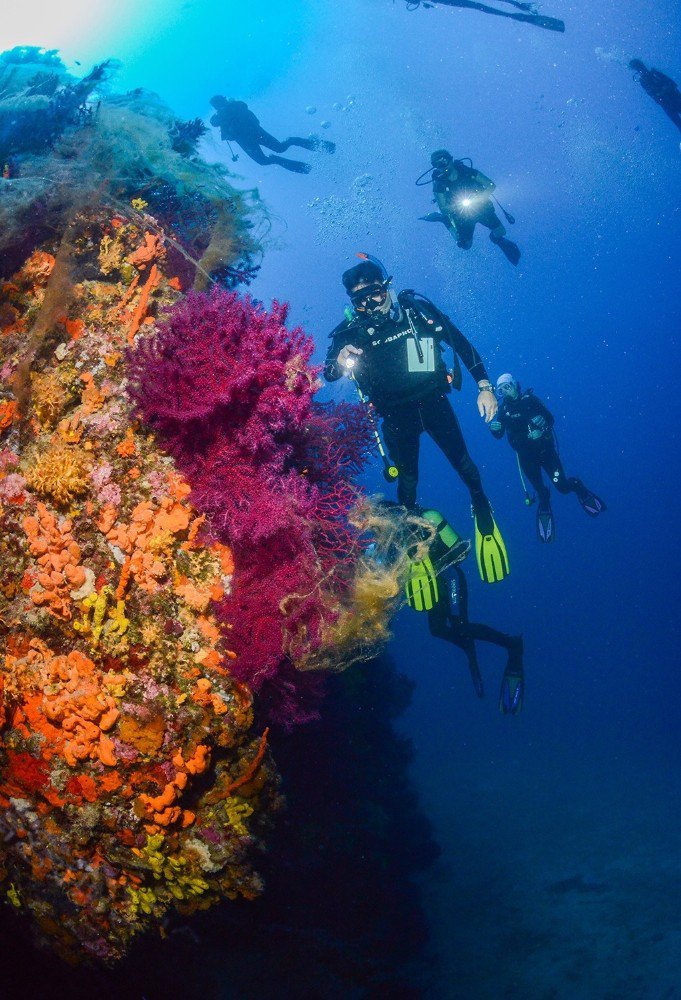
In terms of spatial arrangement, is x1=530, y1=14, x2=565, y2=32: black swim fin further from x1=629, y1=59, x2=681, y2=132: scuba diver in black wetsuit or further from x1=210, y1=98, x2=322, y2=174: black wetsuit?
x1=210, y1=98, x2=322, y2=174: black wetsuit

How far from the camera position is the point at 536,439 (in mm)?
13000

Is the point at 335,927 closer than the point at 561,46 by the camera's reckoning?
Yes

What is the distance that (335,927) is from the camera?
7.11 metres

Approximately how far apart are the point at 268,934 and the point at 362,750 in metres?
3.59

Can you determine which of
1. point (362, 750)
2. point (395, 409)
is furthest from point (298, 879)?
point (395, 409)

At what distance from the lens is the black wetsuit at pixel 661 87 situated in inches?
656

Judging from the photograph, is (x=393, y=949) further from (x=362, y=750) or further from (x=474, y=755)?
(x=474, y=755)

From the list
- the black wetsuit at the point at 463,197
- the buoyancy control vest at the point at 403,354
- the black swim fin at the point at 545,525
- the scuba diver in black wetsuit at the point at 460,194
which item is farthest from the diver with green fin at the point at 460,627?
the scuba diver in black wetsuit at the point at 460,194

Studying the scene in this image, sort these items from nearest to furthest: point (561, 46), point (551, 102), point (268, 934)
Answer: point (268, 934), point (561, 46), point (551, 102)

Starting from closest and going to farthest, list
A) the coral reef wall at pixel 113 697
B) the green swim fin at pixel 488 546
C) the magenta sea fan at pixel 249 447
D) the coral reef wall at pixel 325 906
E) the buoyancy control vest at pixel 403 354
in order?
the coral reef wall at pixel 113 697 < the magenta sea fan at pixel 249 447 < the coral reef wall at pixel 325 906 < the buoyancy control vest at pixel 403 354 < the green swim fin at pixel 488 546

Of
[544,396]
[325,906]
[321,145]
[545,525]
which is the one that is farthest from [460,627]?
[544,396]

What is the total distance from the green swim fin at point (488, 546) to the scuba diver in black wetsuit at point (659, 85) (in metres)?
17.7

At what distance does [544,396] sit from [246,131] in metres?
131

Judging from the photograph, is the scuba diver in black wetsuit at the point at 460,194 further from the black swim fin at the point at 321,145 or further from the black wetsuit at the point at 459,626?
A: the black wetsuit at the point at 459,626
